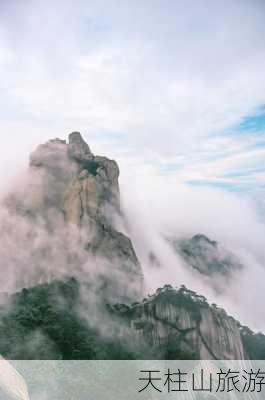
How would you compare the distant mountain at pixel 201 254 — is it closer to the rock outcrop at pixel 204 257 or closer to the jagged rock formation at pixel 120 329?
the rock outcrop at pixel 204 257

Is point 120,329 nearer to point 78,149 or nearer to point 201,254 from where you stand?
point 78,149

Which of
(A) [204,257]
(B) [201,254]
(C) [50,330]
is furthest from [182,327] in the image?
(A) [204,257]

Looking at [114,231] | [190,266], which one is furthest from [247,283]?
[114,231]

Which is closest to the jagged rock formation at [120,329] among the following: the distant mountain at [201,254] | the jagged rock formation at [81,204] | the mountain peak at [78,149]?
the jagged rock formation at [81,204]

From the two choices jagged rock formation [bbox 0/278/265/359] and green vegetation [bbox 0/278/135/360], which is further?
jagged rock formation [bbox 0/278/265/359]

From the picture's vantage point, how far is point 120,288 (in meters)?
60.5

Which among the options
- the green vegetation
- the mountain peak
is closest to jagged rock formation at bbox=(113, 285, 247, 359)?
the green vegetation

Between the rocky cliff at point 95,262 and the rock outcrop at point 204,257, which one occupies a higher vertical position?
the rock outcrop at point 204,257

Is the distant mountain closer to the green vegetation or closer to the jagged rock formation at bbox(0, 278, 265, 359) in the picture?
the jagged rock formation at bbox(0, 278, 265, 359)

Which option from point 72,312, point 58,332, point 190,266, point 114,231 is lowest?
point 58,332

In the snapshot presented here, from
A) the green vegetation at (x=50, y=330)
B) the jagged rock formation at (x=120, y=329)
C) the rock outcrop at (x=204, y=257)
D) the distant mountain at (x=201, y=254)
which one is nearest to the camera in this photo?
the green vegetation at (x=50, y=330)

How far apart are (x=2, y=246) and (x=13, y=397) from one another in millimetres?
47442

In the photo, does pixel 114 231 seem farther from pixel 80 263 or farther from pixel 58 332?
pixel 58 332

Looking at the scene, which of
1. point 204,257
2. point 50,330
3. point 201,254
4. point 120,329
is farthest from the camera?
point 204,257
